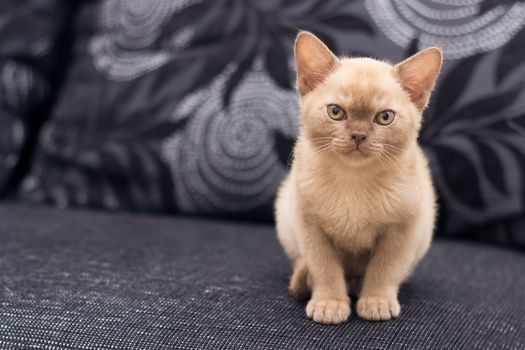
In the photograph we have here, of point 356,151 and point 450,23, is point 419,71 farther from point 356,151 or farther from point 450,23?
point 450,23

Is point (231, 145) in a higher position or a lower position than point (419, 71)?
lower

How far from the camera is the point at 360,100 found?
33.3 inches

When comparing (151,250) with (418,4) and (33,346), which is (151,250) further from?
(418,4)

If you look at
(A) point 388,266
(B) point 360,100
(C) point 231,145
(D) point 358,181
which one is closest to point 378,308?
(A) point 388,266

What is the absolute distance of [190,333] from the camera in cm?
81

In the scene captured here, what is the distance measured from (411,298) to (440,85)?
551 millimetres

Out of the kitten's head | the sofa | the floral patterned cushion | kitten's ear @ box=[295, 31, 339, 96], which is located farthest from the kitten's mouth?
the floral patterned cushion

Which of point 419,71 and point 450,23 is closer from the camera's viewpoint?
point 419,71

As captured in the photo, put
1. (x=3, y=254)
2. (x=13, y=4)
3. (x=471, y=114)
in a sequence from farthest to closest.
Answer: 1. (x=13, y=4)
2. (x=471, y=114)
3. (x=3, y=254)

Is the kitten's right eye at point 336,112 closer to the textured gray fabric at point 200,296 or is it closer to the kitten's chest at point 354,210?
the kitten's chest at point 354,210

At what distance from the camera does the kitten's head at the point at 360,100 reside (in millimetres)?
851

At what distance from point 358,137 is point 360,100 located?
51mm

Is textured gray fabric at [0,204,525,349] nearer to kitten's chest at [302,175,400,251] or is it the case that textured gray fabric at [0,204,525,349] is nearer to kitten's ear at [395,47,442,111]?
kitten's chest at [302,175,400,251]

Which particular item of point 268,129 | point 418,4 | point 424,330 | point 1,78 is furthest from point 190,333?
point 1,78
